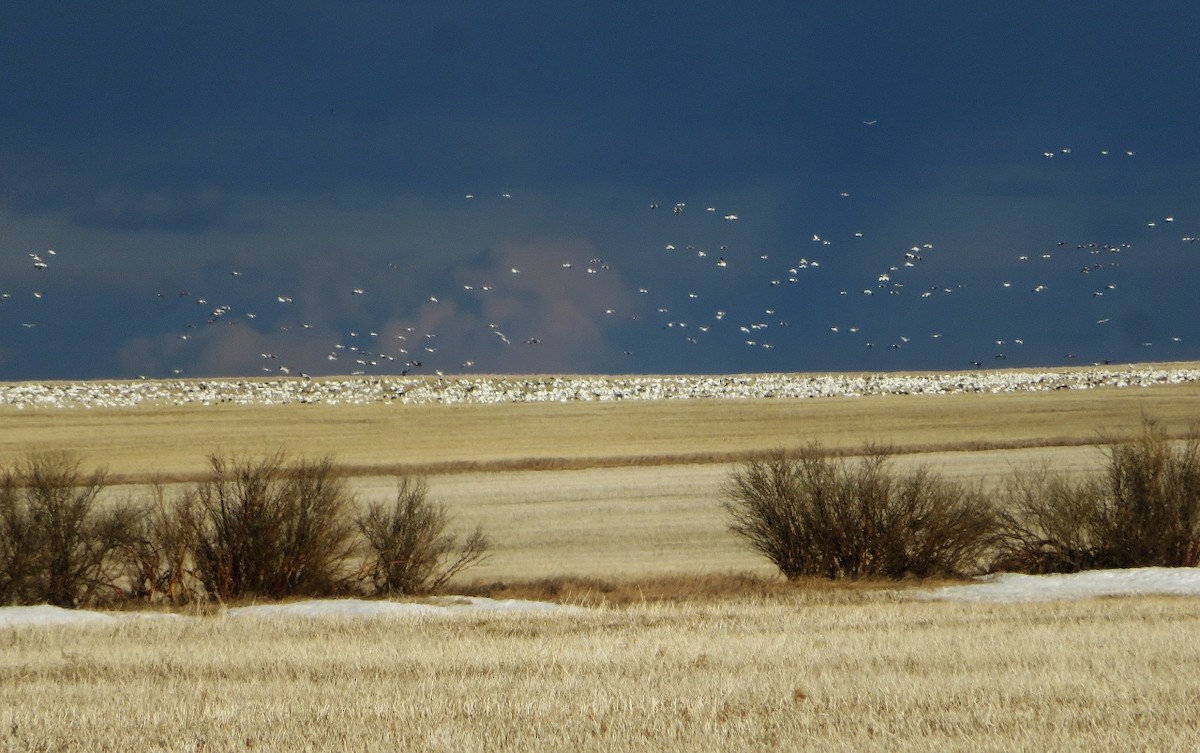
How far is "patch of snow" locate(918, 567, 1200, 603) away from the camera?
24359mm

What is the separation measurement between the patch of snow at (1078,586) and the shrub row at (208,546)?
11485 mm

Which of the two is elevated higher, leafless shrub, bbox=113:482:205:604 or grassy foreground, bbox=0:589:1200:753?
leafless shrub, bbox=113:482:205:604

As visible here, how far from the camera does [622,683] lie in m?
13.4

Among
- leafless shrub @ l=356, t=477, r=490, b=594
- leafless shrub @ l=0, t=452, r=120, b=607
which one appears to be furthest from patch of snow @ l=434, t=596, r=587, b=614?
leafless shrub @ l=0, t=452, r=120, b=607

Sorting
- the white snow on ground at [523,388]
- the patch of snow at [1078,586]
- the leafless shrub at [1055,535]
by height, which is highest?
the white snow on ground at [523,388]

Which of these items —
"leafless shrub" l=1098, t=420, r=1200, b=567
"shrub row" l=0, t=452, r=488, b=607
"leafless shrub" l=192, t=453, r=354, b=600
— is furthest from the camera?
"leafless shrub" l=1098, t=420, r=1200, b=567

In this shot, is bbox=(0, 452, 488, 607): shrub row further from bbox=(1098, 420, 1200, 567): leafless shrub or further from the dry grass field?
bbox=(1098, 420, 1200, 567): leafless shrub

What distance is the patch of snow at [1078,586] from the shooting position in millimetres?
24359

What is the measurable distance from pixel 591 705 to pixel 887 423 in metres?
69.1

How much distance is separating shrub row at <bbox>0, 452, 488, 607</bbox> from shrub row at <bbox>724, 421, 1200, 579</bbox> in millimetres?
8071

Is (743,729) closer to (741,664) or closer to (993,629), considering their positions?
(741,664)

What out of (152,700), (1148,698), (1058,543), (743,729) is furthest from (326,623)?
(1058,543)

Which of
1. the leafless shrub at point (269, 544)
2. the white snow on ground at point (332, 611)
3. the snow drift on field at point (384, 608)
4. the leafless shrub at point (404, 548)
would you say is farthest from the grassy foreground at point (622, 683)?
the leafless shrub at point (404, 548)

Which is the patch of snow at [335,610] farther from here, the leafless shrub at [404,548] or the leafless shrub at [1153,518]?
the leafless shrub at [1153,518]
